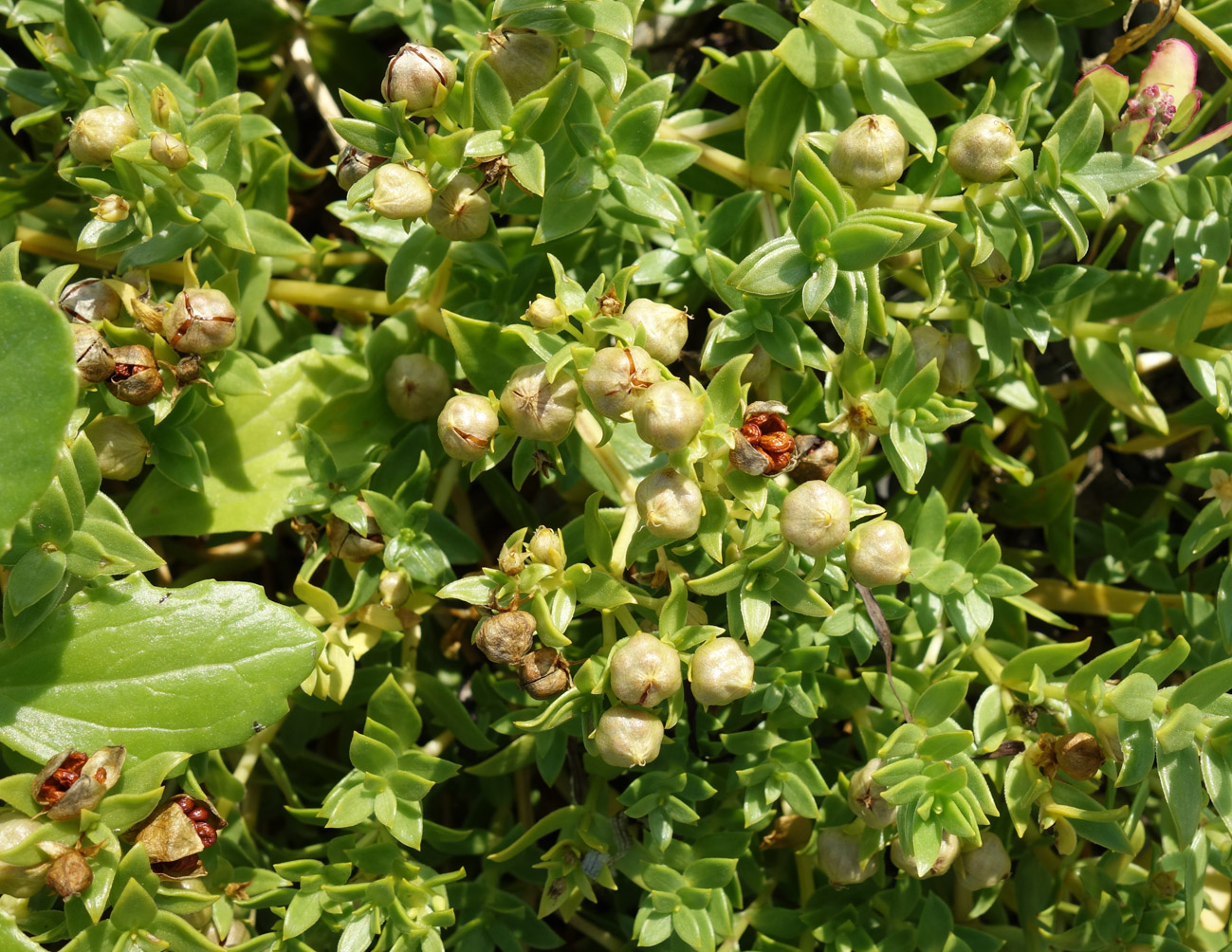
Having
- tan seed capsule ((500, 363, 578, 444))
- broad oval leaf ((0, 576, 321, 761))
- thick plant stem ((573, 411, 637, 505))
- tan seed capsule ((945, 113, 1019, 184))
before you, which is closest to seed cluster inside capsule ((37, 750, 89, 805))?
broad oval leaf ((0, 576, 321, 761))

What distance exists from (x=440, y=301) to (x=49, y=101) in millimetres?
1311

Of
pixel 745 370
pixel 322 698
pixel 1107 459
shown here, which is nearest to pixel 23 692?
pixel 322 698

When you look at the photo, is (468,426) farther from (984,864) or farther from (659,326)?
(984,864)

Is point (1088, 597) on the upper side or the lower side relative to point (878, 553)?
lower

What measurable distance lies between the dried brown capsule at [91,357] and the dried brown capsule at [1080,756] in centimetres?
248

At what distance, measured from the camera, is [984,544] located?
109 inches

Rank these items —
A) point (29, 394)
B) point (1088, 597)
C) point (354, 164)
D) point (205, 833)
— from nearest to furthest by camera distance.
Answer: point (29, 394) → point (205, 833) → point (354, 164) → point (1088, 597)

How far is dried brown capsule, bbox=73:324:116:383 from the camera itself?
2.53m

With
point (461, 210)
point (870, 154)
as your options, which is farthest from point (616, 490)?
point (870, 154)

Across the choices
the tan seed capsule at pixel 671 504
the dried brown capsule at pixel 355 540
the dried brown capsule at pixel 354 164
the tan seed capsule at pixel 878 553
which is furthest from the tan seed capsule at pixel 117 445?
the tan seed capsule at pixel 878 553

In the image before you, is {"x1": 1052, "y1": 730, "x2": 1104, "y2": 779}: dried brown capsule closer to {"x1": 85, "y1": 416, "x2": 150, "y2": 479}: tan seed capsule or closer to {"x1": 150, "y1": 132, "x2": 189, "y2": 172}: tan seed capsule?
{"x1": 85, "y1": 416, "x2": 150, "y2": 479}: tan seed capsule

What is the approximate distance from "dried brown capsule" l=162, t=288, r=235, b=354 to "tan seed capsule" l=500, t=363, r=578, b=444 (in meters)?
0.80

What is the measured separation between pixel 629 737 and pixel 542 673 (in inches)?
9.9

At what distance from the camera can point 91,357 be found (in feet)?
8.31
